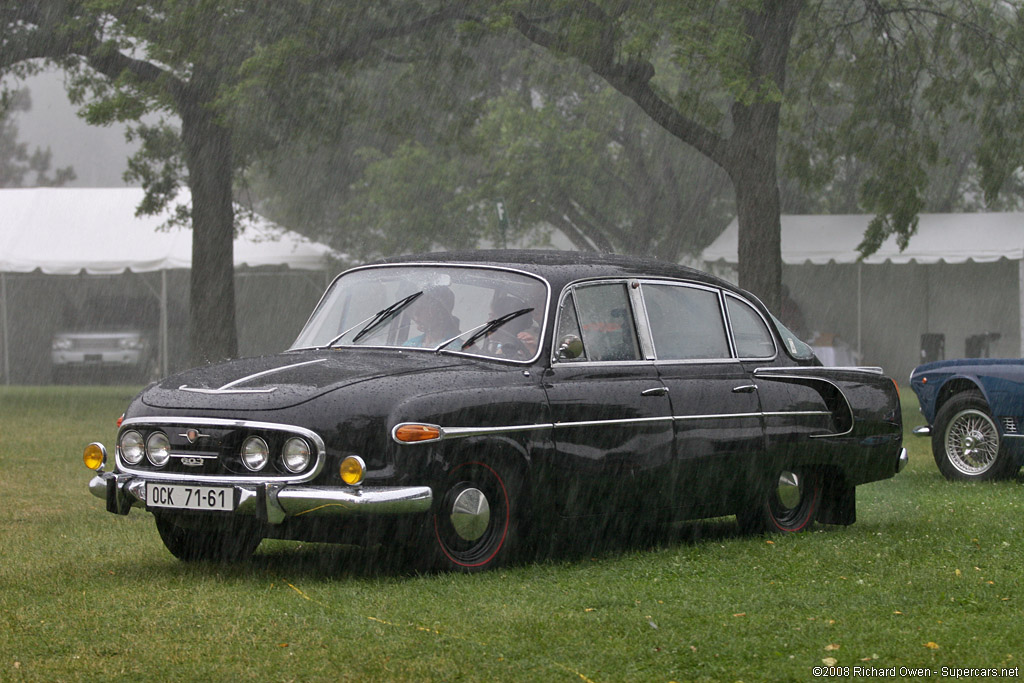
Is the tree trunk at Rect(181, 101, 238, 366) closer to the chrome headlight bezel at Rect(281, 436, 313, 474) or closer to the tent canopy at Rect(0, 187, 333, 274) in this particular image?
the tent canopy at Rect(0, 187, 333, 274)

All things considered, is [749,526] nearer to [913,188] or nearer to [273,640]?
[273,640]

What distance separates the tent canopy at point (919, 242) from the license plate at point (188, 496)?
21.5 meters

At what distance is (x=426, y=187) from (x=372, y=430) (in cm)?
2850

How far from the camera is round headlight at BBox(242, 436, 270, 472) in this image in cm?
664

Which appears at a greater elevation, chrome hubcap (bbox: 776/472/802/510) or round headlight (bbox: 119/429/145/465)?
round headlight (bbox: 119/429/145/465)

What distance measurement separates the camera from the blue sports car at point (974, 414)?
463 inches

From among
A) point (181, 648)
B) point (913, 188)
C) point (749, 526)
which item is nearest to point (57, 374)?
point (913, 188)

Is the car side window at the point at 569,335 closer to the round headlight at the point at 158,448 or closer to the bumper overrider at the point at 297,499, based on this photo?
the bumper overrider at the point at 297,499

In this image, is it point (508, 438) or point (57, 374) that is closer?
point (508, 438)

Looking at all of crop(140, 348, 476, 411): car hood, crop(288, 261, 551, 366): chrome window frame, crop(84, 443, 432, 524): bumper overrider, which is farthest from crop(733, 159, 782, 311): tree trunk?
crop(84, 443, 432, 524): bumper overrider

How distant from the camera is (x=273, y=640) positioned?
18.1 ft

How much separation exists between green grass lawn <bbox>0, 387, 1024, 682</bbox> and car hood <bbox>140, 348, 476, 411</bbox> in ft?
2.90

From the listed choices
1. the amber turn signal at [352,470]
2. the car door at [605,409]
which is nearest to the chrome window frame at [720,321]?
the car door at [605,409]

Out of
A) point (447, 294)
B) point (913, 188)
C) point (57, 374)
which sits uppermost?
point (913, 188)
